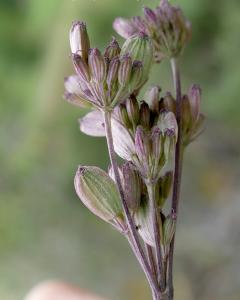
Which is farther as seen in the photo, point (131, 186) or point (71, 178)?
point (71, 178)

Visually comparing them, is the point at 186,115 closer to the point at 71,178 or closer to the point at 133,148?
the point at 133,148

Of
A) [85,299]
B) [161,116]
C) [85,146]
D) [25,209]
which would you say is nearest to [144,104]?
[161,116]

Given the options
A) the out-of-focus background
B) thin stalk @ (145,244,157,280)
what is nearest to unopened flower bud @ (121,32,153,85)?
thin stalk @ (145,244,157,280)

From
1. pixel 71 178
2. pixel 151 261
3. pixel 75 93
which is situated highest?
pixel 75 93

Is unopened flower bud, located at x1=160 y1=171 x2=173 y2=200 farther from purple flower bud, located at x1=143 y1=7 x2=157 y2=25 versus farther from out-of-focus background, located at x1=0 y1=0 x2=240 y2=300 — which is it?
out-of-focus background, located at x1=0 y1=0 x2=240 y2=300

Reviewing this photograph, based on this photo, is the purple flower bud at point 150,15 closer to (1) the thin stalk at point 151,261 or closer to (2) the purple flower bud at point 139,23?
(2) the purple flower bud at point 139,23

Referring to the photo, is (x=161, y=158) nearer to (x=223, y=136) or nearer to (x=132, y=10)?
(x=132, y=10)

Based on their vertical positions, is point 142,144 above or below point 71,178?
above

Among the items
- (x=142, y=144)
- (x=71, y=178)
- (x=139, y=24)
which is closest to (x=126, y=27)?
(x=139, y=24)
